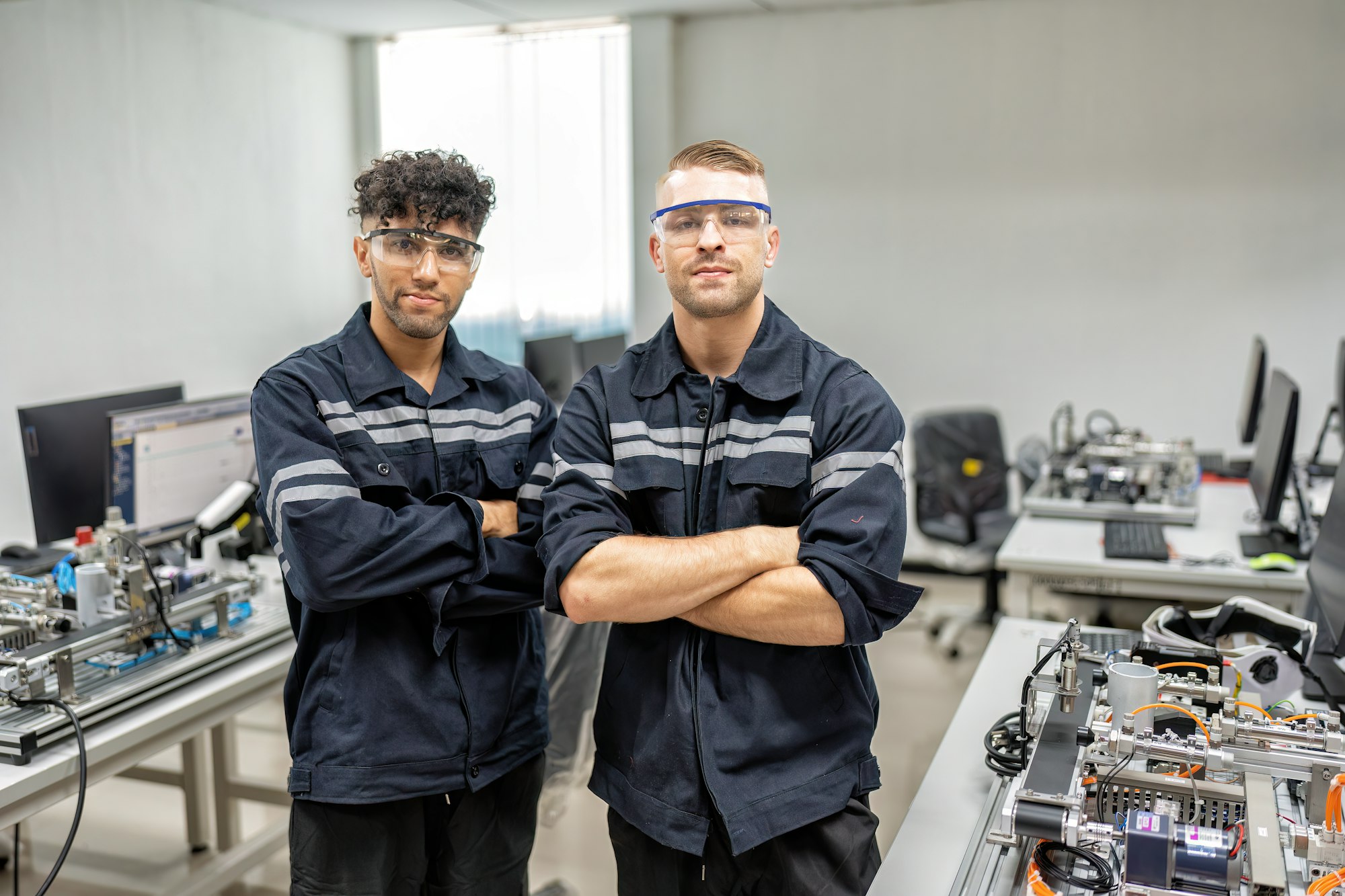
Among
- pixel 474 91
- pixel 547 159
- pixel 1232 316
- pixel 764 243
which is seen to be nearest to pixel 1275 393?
pixel 1232 316


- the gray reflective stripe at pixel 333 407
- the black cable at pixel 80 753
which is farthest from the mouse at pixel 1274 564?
the black cable at pixel 80 753

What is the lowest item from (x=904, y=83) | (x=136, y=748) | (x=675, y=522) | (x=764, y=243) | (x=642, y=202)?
(x=136, y=748)

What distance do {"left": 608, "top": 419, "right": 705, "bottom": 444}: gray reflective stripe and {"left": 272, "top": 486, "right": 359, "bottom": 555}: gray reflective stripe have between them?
43 cm

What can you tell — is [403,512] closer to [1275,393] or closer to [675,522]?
[675,522]

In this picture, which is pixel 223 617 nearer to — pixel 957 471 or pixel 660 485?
pixel 660 485

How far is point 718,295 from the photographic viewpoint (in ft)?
5.09

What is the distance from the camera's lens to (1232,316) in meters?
5.08

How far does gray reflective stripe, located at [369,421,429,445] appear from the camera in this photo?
1.75 metres

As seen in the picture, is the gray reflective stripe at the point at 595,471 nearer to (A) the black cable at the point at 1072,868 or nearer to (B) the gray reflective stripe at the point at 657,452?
(B) the gray reflective stripe at the point at 657,452

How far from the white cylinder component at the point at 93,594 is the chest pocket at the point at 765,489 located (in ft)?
4.58

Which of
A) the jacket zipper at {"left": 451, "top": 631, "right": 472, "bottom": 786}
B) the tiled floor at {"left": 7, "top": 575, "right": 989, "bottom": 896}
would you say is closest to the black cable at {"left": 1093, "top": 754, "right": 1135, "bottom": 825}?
the jacket zipper at {"left": 451, "top": 631, "right": 472, "bottom": 786}

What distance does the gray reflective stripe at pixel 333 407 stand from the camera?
170 cm

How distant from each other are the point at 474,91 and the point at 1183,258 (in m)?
3.92

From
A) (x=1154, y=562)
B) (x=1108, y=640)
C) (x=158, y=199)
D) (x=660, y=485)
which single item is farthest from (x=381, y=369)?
(x=158, y=199)
